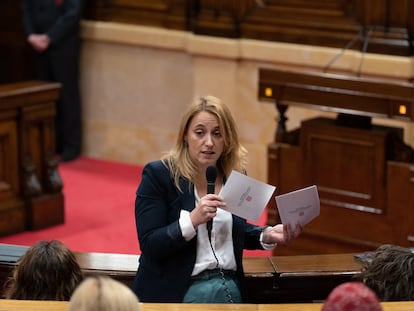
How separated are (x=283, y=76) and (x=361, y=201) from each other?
100 centimetres

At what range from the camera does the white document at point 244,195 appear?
4023 mm

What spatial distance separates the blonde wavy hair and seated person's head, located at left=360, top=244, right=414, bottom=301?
941 millimetres

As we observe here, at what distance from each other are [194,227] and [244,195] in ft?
0.78

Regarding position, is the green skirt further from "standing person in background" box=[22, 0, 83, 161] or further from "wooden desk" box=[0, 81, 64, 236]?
"standing person in background" box=[22, 0, 83, 161]

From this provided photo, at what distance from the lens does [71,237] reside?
771 centimetres

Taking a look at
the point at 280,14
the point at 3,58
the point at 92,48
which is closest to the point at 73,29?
the point at 92,48

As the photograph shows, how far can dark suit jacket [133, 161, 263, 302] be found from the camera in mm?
4094

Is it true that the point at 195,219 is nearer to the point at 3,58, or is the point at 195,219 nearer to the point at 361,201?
the point at 361,201

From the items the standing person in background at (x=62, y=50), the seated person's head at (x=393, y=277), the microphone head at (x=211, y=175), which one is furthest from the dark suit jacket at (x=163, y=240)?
the standing person in background at (x=62, y=50)

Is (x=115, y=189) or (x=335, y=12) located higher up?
(x=335, y=12)

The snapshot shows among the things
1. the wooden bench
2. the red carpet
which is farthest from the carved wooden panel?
the wooden bench

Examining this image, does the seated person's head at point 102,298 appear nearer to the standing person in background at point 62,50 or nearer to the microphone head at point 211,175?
the microphone head at point 211,175

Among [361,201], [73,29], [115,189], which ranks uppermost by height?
[73,29]

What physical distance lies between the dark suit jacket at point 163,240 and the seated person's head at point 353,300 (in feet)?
5.11
